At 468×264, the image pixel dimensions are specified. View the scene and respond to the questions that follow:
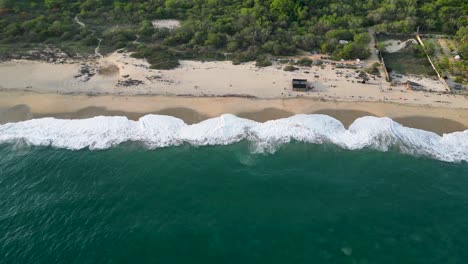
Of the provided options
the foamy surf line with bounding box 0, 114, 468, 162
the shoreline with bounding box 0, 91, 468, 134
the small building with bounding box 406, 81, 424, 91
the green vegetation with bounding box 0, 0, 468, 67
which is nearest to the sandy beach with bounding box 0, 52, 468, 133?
the shoreline with bounding box 0, 91, 468, 134

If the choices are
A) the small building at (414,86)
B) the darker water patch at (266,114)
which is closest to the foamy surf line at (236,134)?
the darker water patch at (266,114)

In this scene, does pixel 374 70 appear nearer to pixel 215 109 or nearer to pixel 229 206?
pixel 215 109

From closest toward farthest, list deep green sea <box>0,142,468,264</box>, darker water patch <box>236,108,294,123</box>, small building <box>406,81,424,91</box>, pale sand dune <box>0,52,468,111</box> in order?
deep green sea <box>0,142,468,264</box> → darker water patch <box>236,108,294,123</box> → pale sand dune <box>0,52,468,111</box> → small building <box>406,81,424,91</box>

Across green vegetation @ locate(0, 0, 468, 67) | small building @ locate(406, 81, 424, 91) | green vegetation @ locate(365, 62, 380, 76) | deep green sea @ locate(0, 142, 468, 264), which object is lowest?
deep green sea @ locate(0, 142, 468, 264)

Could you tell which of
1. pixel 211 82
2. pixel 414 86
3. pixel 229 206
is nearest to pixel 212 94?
pixel 211 82

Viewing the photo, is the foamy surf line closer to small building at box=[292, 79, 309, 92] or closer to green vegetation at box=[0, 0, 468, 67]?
small building at box=[292, 79, 309, 92]

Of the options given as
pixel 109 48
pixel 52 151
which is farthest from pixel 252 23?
pixel 52 151
